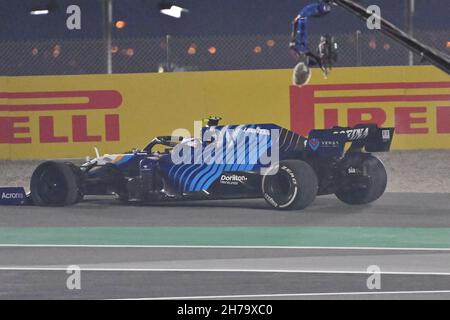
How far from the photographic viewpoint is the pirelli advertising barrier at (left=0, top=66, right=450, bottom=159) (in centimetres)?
2189

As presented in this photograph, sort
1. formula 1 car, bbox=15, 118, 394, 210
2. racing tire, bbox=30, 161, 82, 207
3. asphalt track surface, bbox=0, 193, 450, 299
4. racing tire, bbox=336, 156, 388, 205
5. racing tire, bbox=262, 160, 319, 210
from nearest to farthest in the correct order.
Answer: asphalt track surface, bbox=0, 193, 450, 299 < racing tire, bbox=262, 160, 319, 210 < formula 1 car, bbox=15, 118, 394, 210 < racing tire, bbox=336, 156, 388, 205 < racing tire, bbox=30, 161, 82, 207

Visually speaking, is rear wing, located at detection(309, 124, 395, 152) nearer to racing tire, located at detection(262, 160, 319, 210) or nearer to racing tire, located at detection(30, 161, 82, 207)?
→ racing tire, located at detection(262, 160, 319, 210)

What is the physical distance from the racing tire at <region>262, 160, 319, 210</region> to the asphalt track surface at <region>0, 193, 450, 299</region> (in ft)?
0.56

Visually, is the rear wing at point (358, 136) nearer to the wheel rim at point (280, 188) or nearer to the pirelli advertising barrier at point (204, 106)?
the wheel rim at point (280, 188)

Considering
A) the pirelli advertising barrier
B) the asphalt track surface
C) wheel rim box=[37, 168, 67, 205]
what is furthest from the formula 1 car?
the pirelli advertising barrier

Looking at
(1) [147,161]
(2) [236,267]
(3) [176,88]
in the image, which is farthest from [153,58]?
(2) [236,267]

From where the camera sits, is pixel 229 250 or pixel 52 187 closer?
pixel 229 250

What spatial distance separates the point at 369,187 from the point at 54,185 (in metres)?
4.33

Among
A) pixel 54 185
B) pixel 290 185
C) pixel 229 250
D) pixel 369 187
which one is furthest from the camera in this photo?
pixel 54 185

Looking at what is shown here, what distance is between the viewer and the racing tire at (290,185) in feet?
55.3

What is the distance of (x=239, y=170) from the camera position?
17484mm

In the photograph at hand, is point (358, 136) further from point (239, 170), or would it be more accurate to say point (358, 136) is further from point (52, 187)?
point (52, 187)

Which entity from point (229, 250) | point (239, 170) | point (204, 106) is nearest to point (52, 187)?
point (239, 170)

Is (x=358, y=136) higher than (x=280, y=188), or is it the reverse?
(x=358, y=136)
